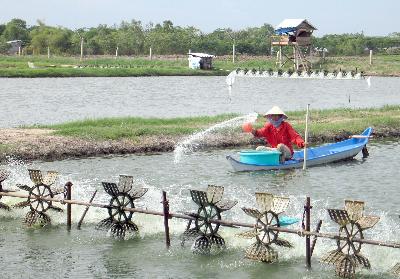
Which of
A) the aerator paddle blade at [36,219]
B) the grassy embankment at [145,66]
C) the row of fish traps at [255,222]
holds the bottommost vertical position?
the aerator paddle blade at [36,219]

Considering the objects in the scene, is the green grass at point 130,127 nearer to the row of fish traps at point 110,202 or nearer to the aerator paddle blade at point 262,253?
the row of fish traps at point 110,202

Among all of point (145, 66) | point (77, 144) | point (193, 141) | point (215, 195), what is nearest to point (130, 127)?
point (193, 141)

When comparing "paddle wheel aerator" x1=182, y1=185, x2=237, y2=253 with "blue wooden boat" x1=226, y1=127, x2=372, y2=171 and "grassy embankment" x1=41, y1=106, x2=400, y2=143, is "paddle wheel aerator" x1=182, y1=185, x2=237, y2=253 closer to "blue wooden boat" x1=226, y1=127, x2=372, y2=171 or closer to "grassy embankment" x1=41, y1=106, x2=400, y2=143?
"blue wooden boat" x1=226, y1=127, x2=372, y2=171

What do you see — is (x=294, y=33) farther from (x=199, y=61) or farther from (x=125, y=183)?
(x=125, y=183)

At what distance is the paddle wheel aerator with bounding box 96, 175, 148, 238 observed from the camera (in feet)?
47.5

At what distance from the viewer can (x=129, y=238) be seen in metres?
14.8

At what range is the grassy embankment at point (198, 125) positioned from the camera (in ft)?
83.7

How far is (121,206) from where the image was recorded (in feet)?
47.3

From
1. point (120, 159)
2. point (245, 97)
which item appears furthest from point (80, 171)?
point (245, 97)

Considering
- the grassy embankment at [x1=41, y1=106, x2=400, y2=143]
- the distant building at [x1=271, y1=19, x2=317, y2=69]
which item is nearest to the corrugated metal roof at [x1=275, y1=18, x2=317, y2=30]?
the distant building at [x1=271, y1=19, x2=317, y2=69]

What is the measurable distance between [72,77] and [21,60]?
43.9ft

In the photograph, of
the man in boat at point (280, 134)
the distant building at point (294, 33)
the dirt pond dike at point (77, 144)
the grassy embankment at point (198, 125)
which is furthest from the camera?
the distant building at point (294, 33)

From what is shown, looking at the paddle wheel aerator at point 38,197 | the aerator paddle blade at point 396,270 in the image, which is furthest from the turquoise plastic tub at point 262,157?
the aerator paddle blade at point 396,270

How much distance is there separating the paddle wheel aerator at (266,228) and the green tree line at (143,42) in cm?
7322
